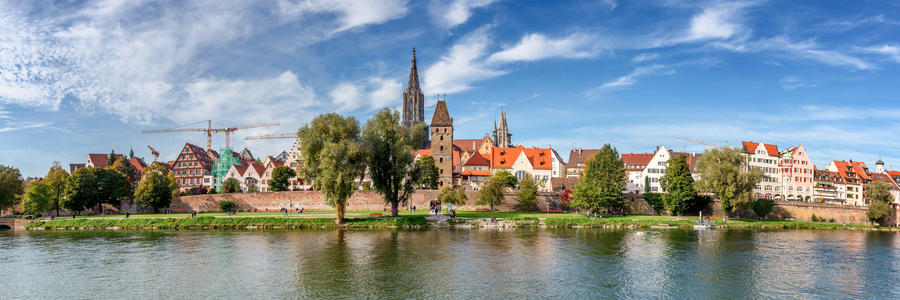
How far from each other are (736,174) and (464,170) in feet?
153

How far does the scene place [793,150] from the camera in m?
101

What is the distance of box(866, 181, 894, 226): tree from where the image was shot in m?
78.8

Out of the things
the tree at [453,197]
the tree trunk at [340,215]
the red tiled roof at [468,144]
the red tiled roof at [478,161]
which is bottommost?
the tree trunk at [340,215]

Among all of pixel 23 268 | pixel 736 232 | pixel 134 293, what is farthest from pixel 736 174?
pixel 23 268

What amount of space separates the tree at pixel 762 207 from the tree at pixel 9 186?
105 meters

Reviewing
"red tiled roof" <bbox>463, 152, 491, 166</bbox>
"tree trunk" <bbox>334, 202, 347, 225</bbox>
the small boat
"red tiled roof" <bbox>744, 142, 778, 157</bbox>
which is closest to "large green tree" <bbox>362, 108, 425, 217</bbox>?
"tree trunk" <bbox>334, 202, 347, 225</bbox>

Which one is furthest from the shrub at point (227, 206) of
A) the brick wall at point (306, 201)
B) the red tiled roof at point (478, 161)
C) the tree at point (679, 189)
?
the tree at point (679, 189)

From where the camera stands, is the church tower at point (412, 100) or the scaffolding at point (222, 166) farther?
the church tower at point (412, 100)

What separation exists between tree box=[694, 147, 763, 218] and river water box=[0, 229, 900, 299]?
58.1ft

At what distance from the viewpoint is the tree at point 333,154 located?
54.2 m

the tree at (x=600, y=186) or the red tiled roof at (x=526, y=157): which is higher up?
the red tiled roof at (x=526, y=157)

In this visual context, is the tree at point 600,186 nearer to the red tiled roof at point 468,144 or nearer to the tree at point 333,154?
the tree at point 333,154

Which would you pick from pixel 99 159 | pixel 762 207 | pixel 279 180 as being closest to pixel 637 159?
pixel 762 207

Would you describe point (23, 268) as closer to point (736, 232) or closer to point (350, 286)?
point (350, 286)
